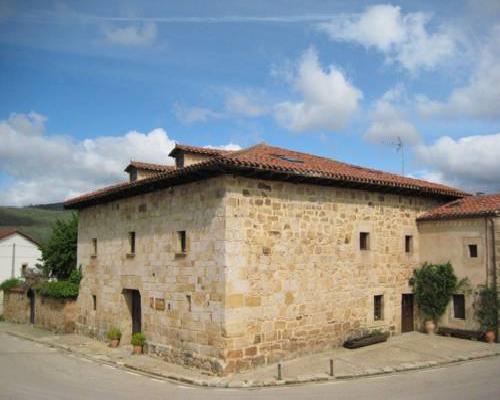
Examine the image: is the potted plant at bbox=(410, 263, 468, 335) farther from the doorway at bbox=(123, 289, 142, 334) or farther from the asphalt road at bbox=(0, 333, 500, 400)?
the doorway at bbox=(123, 289, 142, 334)

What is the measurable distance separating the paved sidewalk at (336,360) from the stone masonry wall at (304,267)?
586 millimetres

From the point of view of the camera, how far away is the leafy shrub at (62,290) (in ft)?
70.0

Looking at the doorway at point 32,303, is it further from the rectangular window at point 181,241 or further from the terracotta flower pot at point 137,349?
the rectangular window at point 181,241

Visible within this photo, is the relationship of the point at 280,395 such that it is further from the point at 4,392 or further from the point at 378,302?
the point at 378,302

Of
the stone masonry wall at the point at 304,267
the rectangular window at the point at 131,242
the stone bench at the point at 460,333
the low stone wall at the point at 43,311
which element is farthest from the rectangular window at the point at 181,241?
the stone bench at the point at 460,333

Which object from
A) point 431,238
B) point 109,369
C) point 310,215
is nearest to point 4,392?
point 109,369

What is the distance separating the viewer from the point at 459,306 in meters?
18.0

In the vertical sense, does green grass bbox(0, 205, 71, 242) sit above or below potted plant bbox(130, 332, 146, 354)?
above

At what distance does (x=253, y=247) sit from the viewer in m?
13.9

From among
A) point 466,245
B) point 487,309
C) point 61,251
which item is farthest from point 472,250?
point 61,251

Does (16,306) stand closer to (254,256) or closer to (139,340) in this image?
(139,340)

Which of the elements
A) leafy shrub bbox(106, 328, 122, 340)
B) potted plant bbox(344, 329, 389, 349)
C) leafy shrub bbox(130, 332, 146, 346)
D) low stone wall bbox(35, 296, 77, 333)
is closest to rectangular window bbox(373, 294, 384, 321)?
potted plant bbox(344, 329, 389, 349)

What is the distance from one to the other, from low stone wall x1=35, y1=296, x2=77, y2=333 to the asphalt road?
686 cm

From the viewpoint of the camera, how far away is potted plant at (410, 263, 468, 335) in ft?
59.0
